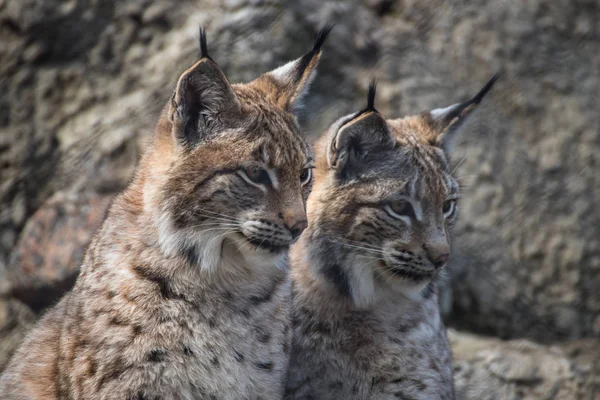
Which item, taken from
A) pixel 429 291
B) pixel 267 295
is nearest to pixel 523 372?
pixel 429 291

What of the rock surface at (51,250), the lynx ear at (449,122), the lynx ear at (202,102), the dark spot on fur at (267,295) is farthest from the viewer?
the rock surface at (51,250)

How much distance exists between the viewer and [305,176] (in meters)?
3.46

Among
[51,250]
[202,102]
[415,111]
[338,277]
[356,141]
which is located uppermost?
[202,102]

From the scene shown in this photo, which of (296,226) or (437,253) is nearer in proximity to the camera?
(296,226)

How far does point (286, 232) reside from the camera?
10.5 ft

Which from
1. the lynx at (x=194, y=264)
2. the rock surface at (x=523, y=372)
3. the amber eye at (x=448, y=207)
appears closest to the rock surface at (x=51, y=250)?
the lynx at (x=194, y=264)

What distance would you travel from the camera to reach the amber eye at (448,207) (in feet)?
13.2

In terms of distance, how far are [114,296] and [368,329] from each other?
1.29 metres

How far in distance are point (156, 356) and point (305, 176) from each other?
941mm

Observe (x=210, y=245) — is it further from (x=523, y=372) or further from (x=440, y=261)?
(x=523, y=372)

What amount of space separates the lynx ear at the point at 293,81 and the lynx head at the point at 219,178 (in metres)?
0.30

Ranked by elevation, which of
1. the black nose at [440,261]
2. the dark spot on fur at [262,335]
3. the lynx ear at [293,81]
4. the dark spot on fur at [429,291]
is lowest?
the dark spot on fur at [429,291]

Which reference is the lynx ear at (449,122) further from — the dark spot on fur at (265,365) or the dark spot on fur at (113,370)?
the dark spot on fur at (113,370)

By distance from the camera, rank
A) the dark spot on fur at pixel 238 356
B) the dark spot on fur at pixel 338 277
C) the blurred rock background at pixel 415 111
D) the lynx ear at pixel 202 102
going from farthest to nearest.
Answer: the blurred rock background at pixel 415 111
the dark spot on fur at pixel 338 277
the dark spot on fur at pixel 238 356
the lynx ear at pixel 202 102
